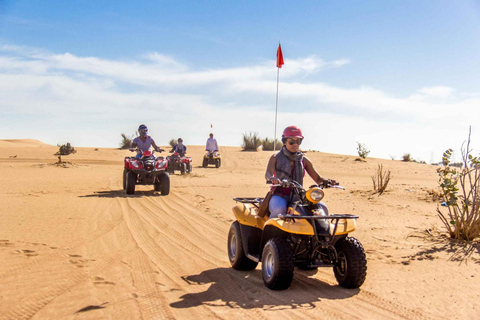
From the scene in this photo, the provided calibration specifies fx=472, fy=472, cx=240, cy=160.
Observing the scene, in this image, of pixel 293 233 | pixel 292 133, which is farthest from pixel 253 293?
pixel 292 133

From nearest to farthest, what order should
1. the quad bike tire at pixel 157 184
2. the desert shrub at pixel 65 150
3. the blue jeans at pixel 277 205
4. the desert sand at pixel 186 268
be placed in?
the desert sand at pixel 186 268, the blue jeans at pixel 277 205, the quad bike tire at pixel 157 184, the desert shrub at pixel 65 150

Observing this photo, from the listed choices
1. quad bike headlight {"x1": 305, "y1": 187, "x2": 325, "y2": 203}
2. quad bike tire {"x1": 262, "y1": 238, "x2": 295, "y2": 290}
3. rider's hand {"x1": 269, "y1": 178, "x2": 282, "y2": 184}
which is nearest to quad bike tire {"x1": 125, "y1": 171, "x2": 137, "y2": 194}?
rider's hand {"x1": 269, "y1": 178, "x2": 282, "y2": 184}

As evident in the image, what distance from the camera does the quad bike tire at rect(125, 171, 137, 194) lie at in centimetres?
1422

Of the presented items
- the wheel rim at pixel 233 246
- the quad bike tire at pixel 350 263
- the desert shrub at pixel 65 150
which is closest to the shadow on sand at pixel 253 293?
the quad bike tire at pixel 350 263

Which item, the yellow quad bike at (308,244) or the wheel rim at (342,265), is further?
the wheel rim at (342,265)

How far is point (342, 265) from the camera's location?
555 cm

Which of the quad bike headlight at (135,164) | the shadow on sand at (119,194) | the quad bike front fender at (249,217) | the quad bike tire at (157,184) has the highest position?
the quad bike headlight at (135,164)

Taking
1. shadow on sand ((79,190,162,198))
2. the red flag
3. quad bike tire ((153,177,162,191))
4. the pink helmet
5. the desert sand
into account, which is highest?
the red flag

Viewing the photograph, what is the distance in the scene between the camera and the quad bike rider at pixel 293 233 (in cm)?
527

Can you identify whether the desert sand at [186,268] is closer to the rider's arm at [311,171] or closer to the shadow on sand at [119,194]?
the shadow on sand at [119,194]

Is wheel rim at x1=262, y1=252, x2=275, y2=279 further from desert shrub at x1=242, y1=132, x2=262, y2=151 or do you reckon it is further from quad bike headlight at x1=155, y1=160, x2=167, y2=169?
desert shrub at x1=242, y1=132, x2=262, y2=151

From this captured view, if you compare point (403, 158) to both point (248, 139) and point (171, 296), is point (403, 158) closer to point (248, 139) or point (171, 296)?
point (248, 139)

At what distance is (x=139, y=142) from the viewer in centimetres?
1487

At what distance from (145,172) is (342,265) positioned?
970 cm
